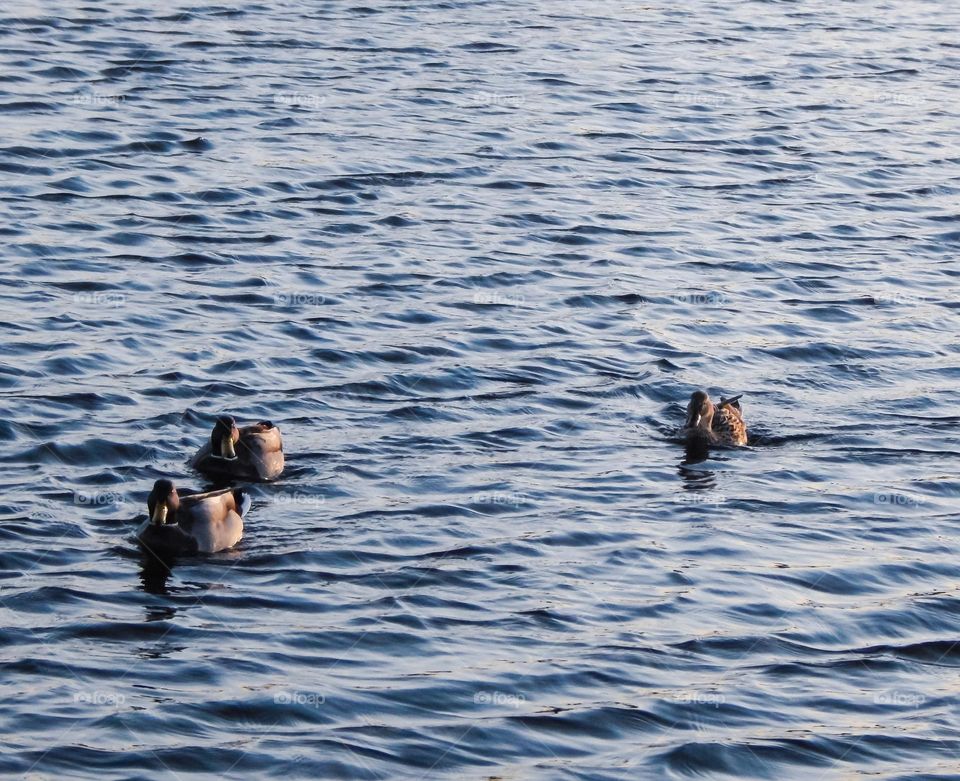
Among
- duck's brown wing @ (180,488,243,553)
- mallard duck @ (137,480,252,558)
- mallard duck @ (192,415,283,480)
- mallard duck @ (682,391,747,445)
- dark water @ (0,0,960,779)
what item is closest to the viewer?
dark water @ (0,0,960,779)

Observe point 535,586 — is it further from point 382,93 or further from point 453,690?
point 382,93

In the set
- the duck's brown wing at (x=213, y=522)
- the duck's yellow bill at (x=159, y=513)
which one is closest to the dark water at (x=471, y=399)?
the duck's brown wing at (x=213, y=522)

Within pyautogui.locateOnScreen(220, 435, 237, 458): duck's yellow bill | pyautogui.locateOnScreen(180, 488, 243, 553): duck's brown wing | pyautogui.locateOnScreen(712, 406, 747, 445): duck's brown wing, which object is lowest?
pyautogui.locateOnScreen(712, 406, 747, 445): duck's brown wing

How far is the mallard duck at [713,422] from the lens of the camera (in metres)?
18.8

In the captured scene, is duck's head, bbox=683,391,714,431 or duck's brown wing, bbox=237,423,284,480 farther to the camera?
duck's head, bbox=683,391,714,431

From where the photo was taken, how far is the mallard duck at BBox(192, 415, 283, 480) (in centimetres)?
1691

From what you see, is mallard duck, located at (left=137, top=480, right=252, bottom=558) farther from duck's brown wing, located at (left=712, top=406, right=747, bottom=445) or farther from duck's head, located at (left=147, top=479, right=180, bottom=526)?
duck's brown wing, located at (left=712, top=406, right=747, bottom=445)

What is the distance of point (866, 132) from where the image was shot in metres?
33.3

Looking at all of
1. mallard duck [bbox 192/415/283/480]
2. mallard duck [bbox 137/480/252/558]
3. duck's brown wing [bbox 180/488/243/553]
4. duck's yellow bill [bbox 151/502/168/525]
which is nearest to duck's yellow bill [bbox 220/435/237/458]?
mallard duck [bbox 192/415/283/480]

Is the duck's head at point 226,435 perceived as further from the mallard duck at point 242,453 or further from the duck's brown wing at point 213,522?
the duck's brown wing at point 213,522

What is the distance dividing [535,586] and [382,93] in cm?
1831

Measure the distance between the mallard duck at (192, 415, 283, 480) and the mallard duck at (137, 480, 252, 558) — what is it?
93 centimetres

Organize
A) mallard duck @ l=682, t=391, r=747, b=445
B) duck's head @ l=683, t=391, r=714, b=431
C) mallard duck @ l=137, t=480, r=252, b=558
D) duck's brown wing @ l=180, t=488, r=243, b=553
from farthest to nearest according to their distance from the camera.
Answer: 1. duck's head @ l=683, t=391, r=714, b=431
2. mallard duck @ l=682, t=391, r=747, b=445
3. duck's brown wing @ l=180, t=488, r=243, b=553
4. mallard duck @ l=137, t=480, r=252, b=558

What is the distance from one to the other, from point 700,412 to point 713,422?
19 centimetres
